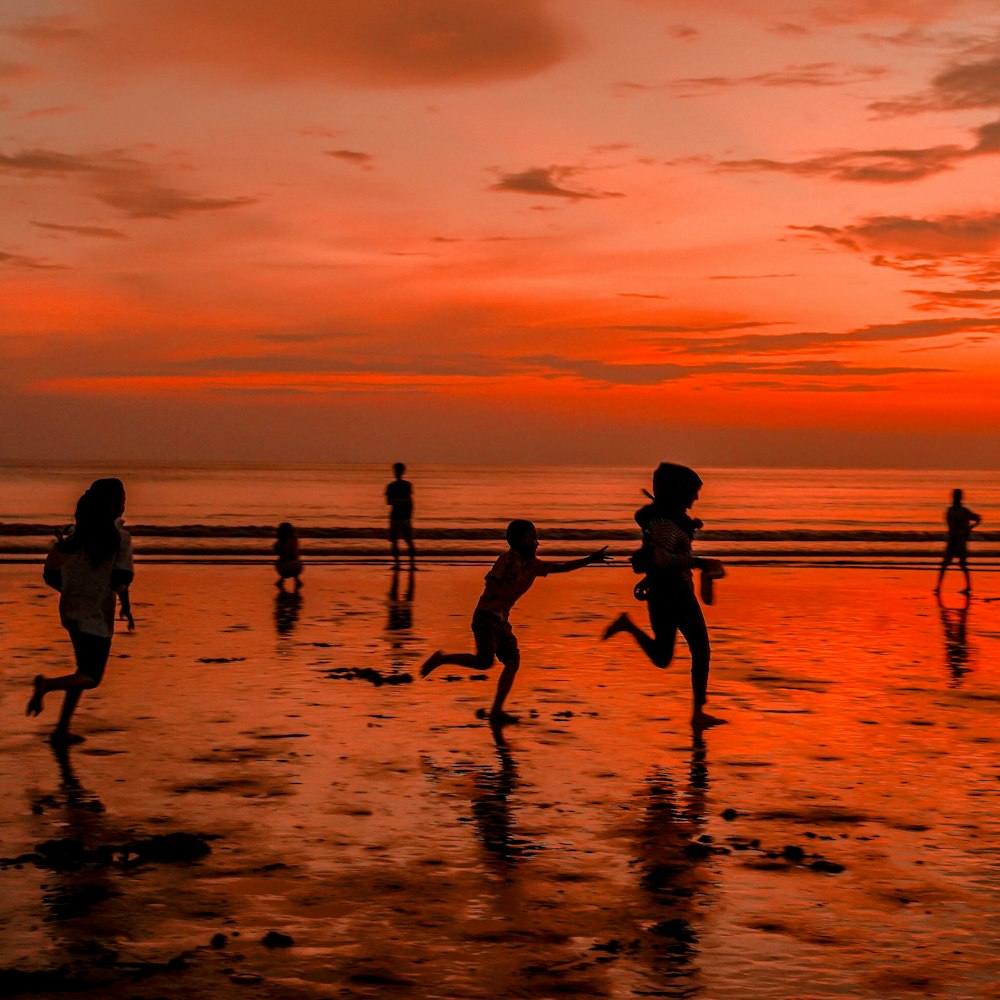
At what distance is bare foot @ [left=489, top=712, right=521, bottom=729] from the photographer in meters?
10.2

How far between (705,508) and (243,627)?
3160 inches

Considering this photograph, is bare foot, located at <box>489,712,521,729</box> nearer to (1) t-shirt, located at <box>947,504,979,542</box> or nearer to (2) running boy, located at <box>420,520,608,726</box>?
(2) running boy, located at <box>420,520,608,726</box>

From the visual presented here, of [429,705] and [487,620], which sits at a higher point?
[487,620]

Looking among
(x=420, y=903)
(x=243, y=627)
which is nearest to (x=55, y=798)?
(x=420, y=903)

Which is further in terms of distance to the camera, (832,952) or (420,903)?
(420,903)

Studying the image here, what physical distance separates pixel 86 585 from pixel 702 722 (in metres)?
4.50

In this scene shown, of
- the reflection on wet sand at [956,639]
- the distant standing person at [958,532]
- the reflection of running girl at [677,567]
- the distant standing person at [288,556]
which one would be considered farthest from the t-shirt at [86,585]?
the distant standing person at [958,532]

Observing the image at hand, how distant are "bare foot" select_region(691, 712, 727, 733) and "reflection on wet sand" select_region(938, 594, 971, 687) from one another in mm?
3276

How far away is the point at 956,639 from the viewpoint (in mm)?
16234

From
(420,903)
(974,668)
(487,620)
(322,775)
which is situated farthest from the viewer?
(974,668)

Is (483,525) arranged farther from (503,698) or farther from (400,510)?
(503,698)

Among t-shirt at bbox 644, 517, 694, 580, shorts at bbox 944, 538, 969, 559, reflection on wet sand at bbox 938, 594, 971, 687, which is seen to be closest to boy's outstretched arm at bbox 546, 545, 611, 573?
t-shirt at bbox 644, 517, 694, 580

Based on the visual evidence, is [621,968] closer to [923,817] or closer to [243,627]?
[923,817]

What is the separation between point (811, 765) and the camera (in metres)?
8.86
